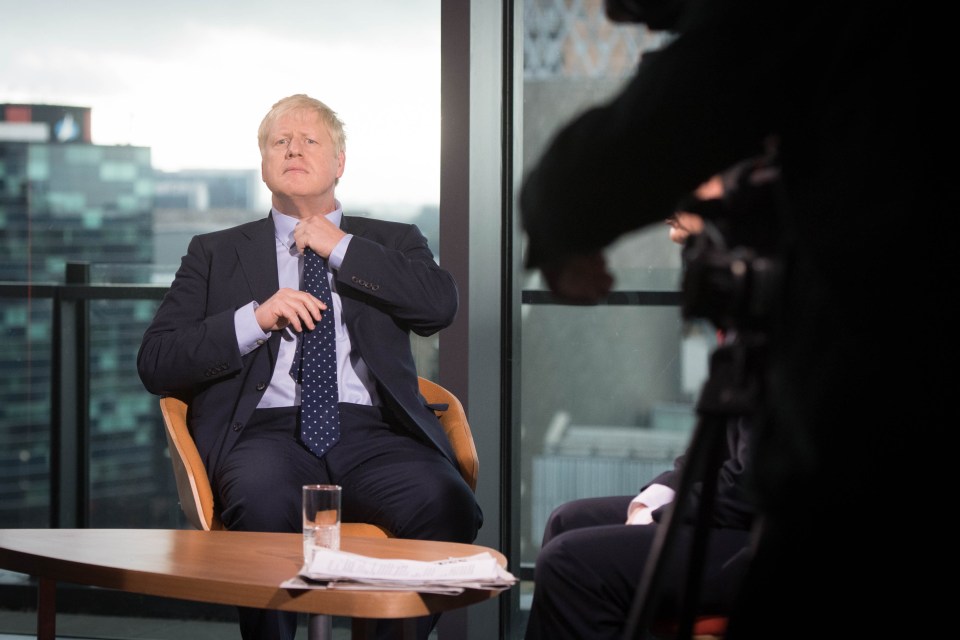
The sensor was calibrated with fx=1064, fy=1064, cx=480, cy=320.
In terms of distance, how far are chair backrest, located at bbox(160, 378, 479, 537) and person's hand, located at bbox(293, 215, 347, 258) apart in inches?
20.3

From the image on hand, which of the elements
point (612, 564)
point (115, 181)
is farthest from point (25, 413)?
point (612, 564)

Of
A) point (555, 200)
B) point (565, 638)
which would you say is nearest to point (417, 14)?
point (565, 638)

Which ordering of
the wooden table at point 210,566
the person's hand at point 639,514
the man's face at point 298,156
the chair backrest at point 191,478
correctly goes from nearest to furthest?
the wooden table at point 210,566
the person's hand at point 639,514
the chair backrest at point 191,478
the man's face at point 298,156

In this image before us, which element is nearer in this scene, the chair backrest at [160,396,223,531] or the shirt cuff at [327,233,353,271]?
the chair backrest at [160,396,223,531]

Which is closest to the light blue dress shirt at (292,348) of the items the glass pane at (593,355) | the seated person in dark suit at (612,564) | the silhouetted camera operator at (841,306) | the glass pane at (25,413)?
the glass pane at (593,355)

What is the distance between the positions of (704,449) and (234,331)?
6.17 feet

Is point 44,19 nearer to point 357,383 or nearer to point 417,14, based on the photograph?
point 417,14

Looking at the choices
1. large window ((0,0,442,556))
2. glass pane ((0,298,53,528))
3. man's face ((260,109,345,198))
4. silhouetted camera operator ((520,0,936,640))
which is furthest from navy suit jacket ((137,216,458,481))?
silhouetted camera operator ((520,0,936,640))

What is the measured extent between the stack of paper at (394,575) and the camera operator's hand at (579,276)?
91cm

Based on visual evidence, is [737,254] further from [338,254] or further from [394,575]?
[338,254]

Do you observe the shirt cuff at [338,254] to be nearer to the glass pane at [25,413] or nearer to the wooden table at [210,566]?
the wooden table at [210,566]

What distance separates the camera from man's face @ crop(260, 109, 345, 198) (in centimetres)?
283

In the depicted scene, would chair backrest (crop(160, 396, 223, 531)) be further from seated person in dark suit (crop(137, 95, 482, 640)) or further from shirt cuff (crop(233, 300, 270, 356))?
shirt cuff (crop(233, 300, 270, 356))

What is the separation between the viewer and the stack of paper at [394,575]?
1633 mm
